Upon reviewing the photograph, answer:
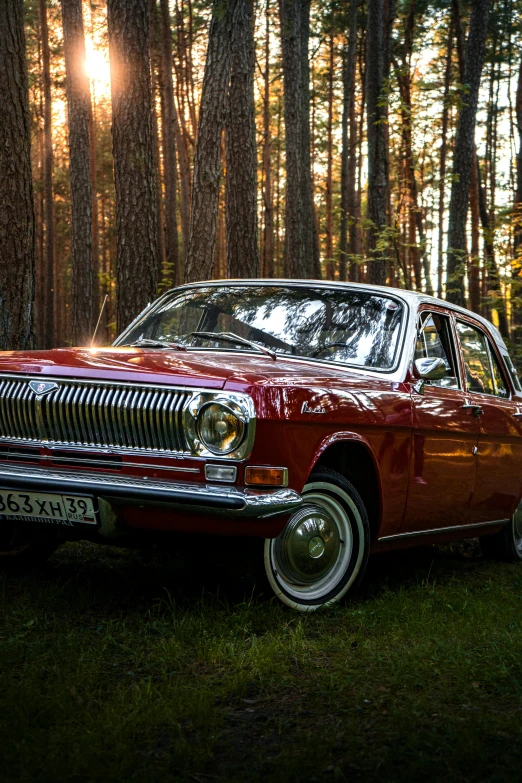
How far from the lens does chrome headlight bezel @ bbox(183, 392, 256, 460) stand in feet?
14.2

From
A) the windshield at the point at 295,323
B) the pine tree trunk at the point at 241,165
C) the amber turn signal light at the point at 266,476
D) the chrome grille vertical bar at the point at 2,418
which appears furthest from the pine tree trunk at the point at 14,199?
the pine tree trunk at the point at 241,165

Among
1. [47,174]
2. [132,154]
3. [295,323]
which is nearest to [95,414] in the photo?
[295,323]

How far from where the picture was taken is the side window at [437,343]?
599 centimetres

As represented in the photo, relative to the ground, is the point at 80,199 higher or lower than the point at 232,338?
higher

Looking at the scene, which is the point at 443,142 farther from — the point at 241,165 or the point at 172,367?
the point at 172,367

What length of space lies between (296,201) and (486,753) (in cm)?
1775

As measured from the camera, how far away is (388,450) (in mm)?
5270

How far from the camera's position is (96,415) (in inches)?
181

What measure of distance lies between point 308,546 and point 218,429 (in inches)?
36.2

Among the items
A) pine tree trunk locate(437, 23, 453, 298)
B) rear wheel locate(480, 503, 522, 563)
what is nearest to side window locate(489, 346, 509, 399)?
rear wheel locate(480, 503, 522, 563)

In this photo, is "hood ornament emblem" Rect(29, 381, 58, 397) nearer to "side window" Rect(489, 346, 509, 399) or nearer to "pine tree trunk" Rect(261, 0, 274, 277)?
"side window" Rect(489, 346, 509, 399)

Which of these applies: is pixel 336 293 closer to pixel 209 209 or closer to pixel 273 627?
pixel 273 627

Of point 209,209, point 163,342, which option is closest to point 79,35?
point 209,209

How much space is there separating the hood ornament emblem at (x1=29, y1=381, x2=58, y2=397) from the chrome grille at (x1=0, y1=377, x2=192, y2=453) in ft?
0.06
